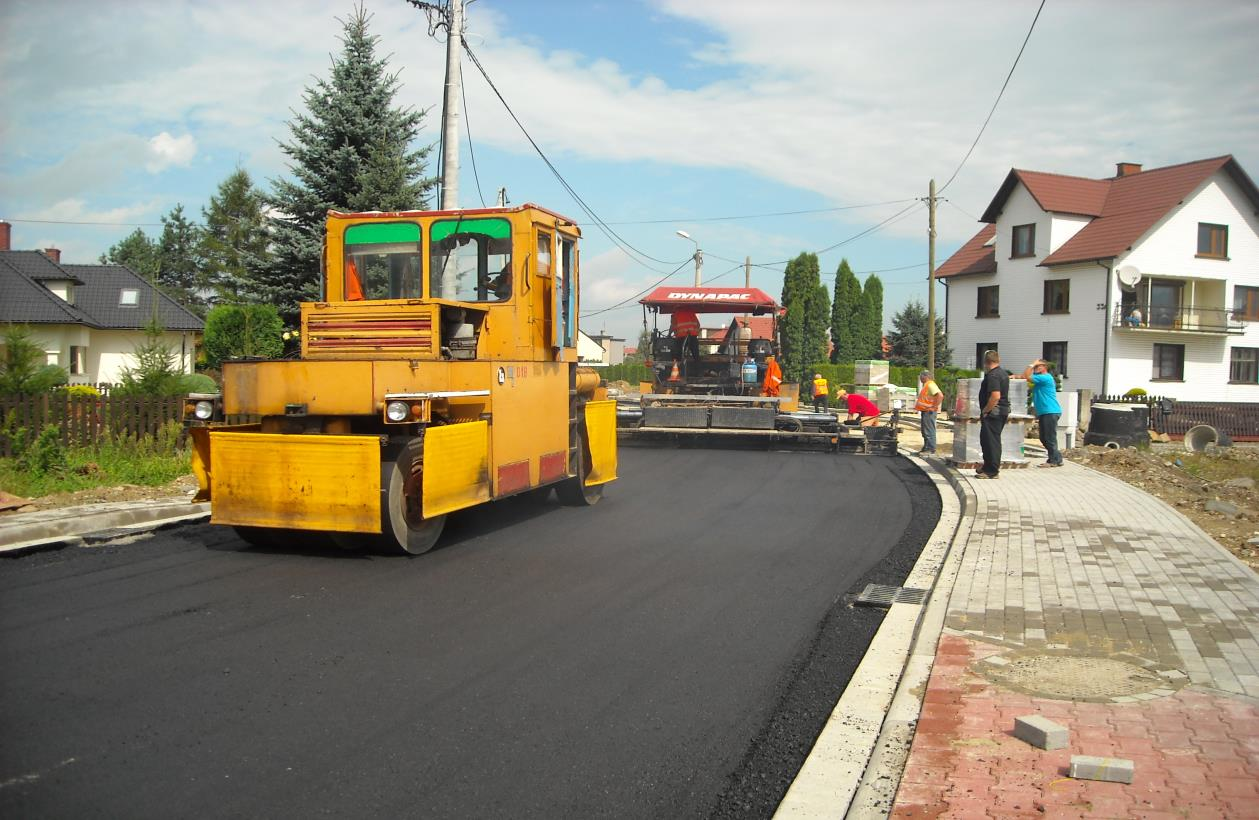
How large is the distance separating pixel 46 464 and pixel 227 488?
16.5ft

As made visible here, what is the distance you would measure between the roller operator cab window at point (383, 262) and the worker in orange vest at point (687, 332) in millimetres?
12711

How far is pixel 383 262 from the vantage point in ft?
30.0

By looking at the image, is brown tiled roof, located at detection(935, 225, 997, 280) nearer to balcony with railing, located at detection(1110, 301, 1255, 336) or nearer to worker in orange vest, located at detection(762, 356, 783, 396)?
balcony with railing, located at detection(1110, 301, 1255, 336)

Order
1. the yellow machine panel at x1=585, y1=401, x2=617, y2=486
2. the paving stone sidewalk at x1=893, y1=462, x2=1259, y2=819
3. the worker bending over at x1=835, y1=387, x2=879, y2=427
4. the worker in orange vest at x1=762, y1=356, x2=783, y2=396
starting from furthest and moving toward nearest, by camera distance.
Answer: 1. the worker in orange vest at x1=762, y1=356, x2=783, y2=396
2. the worker bending over at x1=835, y1=387, x2=879, y2=427
3. the yellow machine panel at x1=585, y1=401, x2=617, y2=486
4. the paving stone sidewalk at x1=893, y1=462, x2=1259, y2=819

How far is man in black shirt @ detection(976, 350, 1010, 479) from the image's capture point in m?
13.1

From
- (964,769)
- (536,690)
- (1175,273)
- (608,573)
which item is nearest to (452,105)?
(608,573)

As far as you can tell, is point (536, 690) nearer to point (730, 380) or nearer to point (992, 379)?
point (992, 379)

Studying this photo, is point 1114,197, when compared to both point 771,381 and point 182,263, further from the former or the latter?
point 182,263

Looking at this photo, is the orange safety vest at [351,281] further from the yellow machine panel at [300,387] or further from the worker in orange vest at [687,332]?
the worker in orange vest at [687,332]

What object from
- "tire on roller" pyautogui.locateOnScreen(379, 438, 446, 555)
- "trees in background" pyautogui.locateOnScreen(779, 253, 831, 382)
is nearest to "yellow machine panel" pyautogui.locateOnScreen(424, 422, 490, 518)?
"tire on roller" pyautogui.locateOnScreen(379, 438, 446, 555)

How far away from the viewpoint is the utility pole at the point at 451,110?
14.2m

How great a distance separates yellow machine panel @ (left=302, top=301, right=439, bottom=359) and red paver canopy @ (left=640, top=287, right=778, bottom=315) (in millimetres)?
13477

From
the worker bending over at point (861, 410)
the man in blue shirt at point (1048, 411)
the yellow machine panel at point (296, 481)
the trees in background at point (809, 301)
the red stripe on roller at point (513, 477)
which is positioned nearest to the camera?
the yellow machine panel at point (296, 481)

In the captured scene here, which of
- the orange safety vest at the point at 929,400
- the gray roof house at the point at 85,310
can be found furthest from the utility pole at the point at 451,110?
the gray roof house at the point at 85,310
